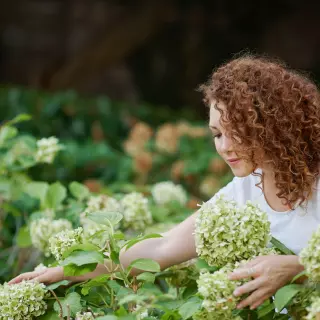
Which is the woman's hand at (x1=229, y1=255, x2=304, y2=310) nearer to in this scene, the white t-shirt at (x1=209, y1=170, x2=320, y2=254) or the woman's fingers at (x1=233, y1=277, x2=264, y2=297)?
the woman's fingers at (x1=233, y1=277, x2=264, y2=297)

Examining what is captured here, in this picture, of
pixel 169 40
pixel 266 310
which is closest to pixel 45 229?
pixel 266 310

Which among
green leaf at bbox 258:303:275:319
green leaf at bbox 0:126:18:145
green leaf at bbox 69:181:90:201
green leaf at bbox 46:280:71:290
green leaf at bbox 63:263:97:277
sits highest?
green leaf at bbox 0:126:18:145

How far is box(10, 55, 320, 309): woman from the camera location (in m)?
1.91

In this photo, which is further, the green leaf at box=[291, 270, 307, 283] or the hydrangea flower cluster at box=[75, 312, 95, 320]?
the hydrangea flower cluster at box=[75, 312, 95, 320]

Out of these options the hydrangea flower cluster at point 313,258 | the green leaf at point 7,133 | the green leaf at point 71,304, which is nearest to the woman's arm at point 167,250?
the green leaf at point 71,304

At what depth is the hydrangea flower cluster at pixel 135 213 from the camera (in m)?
2.67

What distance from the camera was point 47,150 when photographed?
2922 millimetres

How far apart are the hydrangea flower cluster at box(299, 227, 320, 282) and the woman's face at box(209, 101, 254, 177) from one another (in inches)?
17.6

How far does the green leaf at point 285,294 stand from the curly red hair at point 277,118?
0.40 metres

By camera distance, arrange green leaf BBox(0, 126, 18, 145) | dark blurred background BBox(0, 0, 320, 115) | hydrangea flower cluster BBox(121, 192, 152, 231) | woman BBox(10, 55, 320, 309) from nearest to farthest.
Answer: woman BBox(10, 55, 320, 309)
hydrangea flower cluster BBox(121, 192, 152, 231)
green leaf BBox(0, 126, 18, 145)
dark blurred background BBox(0, 0, 320, 115)

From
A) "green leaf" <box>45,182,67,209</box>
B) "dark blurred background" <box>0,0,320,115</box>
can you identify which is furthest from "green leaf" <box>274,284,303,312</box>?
"dark blurred background" <box>0,0,320,115</box>

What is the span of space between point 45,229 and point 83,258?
0.73m

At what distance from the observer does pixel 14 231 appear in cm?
317

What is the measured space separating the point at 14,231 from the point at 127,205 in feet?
2.25
